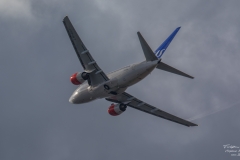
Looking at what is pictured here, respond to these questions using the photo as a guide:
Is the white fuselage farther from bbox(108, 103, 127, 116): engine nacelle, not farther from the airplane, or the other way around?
bbox(108, 103, 127, 116): engine nacelle

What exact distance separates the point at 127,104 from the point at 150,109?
360cm

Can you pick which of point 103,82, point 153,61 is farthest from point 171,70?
point 103,82

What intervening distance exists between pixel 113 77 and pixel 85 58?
4286 mm

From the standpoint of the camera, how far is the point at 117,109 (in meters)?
79.3

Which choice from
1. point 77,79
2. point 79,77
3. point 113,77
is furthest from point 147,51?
point 77,79

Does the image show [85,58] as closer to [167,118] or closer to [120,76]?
[120,76]

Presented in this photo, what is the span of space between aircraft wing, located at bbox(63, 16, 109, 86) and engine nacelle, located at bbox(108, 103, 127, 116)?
20.7 feet

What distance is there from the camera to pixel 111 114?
3155 inches

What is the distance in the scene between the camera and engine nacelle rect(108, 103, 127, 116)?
7925cm

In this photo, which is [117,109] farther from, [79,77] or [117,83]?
[79,77]

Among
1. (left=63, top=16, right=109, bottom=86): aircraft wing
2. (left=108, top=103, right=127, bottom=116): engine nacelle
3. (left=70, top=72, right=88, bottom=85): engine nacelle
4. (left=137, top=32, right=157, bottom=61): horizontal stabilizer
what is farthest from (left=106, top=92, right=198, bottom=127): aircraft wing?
(left=137, top=32, right=157, bottom=61): horizontal stabilizer

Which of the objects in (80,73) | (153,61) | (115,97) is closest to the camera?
(153,61)

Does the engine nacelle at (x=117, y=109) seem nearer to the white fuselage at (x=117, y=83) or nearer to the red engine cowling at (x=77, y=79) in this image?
the white fuselage at (x=117, y=83)

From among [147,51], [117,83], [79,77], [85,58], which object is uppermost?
[85,58]
